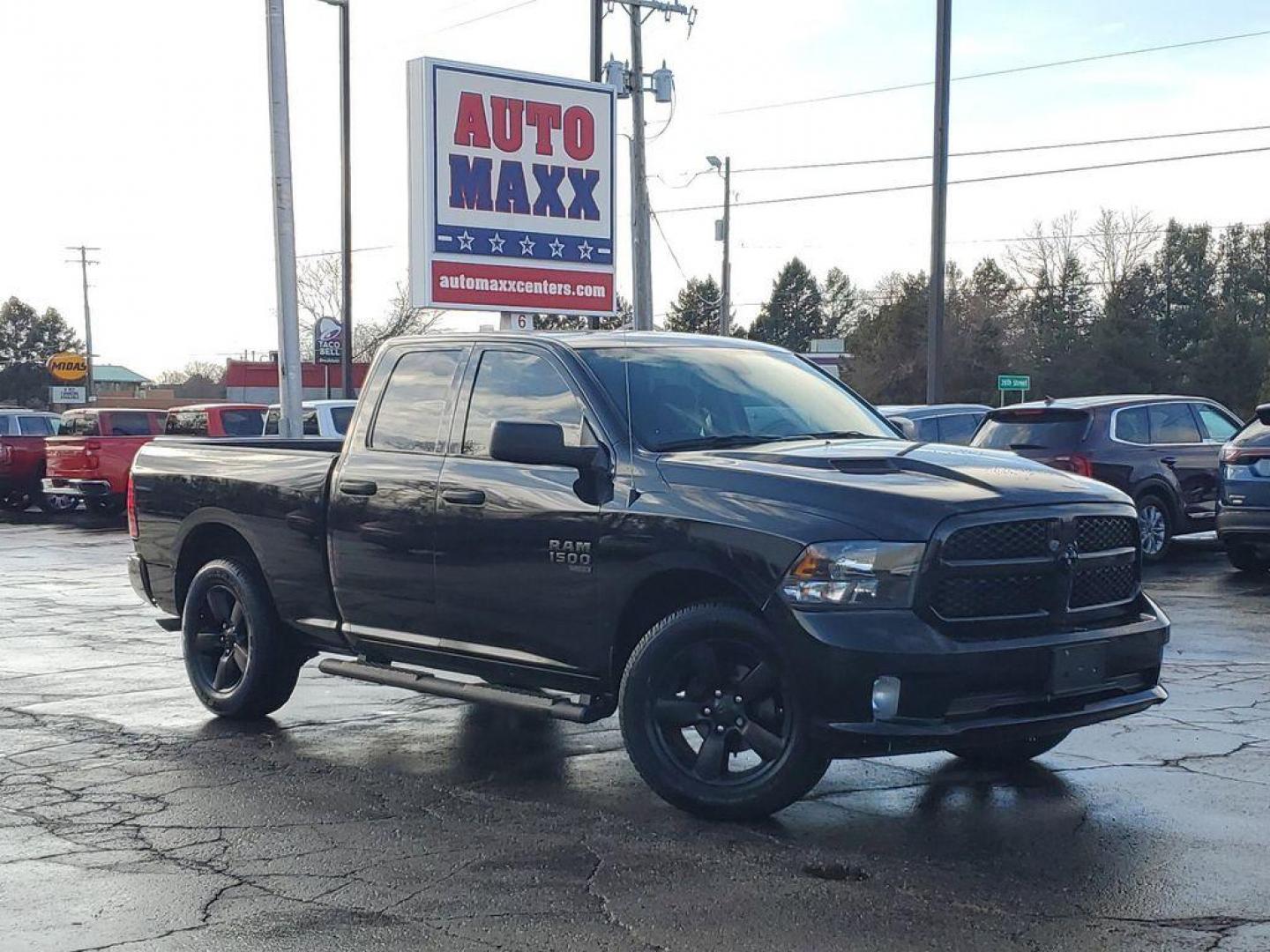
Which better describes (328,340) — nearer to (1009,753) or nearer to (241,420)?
(241,420)

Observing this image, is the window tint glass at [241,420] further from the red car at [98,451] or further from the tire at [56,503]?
the tire at [56,503]

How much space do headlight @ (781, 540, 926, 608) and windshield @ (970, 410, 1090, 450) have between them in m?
10.0

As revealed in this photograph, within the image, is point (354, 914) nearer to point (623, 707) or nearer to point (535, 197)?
point (623, 707)

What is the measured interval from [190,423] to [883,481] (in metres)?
21.1

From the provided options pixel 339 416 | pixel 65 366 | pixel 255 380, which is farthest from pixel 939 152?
pixel 255 380

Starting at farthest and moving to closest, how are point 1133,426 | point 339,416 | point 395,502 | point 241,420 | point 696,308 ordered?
point 696,308 → point 241,420 → point 339,416 → point 1133,426 → point 395,502

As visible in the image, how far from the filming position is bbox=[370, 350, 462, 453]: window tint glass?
7.29 meters

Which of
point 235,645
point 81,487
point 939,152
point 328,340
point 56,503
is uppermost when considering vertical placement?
point 939,152

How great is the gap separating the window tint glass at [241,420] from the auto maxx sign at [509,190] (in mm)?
8194

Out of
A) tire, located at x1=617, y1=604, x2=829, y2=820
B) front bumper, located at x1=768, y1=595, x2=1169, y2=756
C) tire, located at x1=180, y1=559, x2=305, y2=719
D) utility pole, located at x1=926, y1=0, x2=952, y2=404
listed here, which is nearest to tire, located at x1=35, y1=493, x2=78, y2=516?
utility pole, located at x1=926, y1=0, x2=952, y2=404

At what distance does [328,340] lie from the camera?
41156 millimetres

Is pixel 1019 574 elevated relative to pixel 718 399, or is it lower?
lower

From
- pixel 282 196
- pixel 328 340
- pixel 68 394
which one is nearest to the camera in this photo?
pixel 282 196

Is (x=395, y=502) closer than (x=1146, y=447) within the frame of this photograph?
Yes
